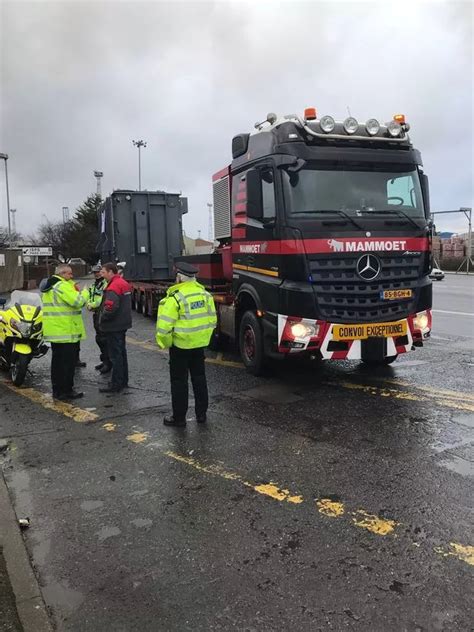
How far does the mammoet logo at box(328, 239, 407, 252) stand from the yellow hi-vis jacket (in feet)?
6.05

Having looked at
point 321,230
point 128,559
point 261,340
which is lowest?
point 128,559

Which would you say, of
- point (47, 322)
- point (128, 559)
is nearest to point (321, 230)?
point (47, 322)

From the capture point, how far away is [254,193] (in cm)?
679

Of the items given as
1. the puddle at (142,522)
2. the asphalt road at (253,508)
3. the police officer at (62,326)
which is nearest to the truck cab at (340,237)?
the asphalt road at (253,508)

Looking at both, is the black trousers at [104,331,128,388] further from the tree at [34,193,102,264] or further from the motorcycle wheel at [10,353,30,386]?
the tree at [34,193,102,264]

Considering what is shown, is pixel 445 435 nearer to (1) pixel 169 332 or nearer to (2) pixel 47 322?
(1) pixel 169 332

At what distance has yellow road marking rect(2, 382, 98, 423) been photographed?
5938 mm

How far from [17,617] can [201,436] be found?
2748 mm

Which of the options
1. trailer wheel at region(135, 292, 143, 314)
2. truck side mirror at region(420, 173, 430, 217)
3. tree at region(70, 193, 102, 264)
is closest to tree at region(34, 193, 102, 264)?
tree at region(70, 193, 102, 264)

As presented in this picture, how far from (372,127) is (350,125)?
31 centimetres

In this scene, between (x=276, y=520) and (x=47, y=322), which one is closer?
(x=276, y=520)

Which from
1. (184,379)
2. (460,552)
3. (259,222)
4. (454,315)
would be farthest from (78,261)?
(460,552)

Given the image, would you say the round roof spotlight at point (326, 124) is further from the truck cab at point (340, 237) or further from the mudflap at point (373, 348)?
the mudflap at point (373, 348)

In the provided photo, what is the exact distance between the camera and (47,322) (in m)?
6.54
